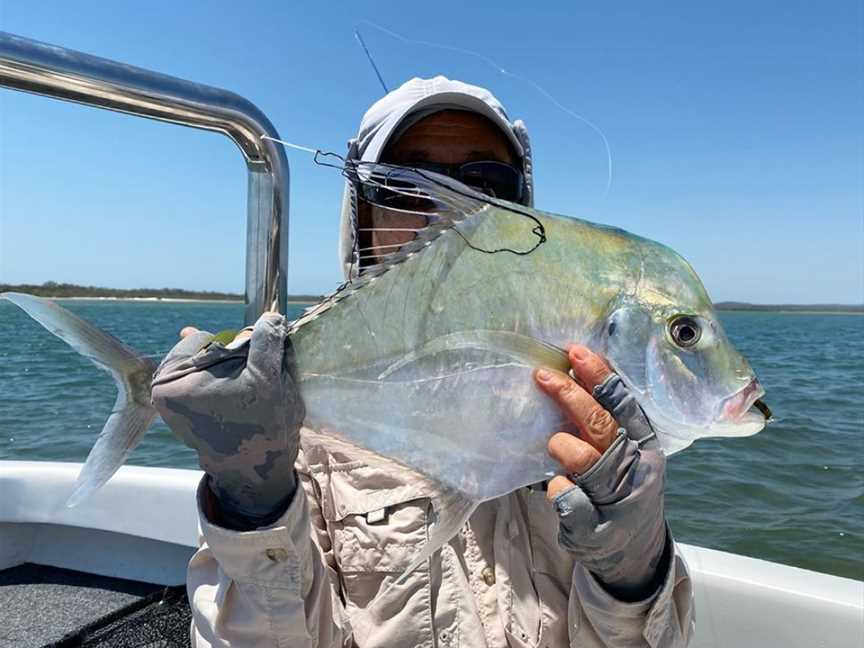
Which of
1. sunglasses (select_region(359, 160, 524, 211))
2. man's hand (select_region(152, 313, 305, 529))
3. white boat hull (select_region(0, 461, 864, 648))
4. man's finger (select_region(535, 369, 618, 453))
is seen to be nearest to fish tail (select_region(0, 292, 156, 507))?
man's hand (select_region(152, 313, 305, 529))

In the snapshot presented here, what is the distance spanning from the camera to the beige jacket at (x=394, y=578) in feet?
4.87

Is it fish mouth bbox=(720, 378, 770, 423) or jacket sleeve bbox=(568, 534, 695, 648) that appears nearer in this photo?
fish mouth bbox=(720, 378, 770, 423)

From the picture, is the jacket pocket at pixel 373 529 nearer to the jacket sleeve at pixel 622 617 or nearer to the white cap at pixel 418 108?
the jacket sleeve at pixel 622 617

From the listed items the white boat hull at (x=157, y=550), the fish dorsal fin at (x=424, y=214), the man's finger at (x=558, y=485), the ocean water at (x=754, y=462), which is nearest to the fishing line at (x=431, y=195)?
the fish dorsal fin at (x=424, y=214)

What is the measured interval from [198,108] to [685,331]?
52.1 inches

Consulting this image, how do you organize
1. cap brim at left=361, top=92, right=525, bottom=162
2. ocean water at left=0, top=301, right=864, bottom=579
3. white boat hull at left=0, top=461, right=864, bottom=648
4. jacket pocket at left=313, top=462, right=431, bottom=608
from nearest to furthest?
jacket pocket at left=313, top=462, right=431, bottom=608, cap brim at left=361, top=92, right=525, bottom=162, white boat hull at left=0, top=461, right=864, bottom=648, ocean water at left=0, top=301, right=864, bottom=579

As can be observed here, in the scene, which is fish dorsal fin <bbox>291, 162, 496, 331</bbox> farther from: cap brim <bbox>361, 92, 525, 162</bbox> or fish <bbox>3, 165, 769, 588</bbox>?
cap brim <bbox>361, 92, 525, 162</bbox>

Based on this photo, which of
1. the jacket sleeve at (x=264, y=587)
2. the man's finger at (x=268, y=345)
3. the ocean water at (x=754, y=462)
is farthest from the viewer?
the ocean water at (x=754, y=462)

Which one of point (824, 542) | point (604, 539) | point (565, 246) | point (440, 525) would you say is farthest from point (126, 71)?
point (824, 542)

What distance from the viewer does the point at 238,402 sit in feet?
4.41

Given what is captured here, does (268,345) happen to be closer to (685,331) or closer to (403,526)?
(403,526)

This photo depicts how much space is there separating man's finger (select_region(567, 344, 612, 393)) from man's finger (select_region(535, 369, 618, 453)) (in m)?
0.02

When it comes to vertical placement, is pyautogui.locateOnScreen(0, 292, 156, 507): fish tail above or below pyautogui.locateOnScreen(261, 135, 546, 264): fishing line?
below

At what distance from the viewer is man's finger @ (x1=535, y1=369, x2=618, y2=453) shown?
1.31 metres
